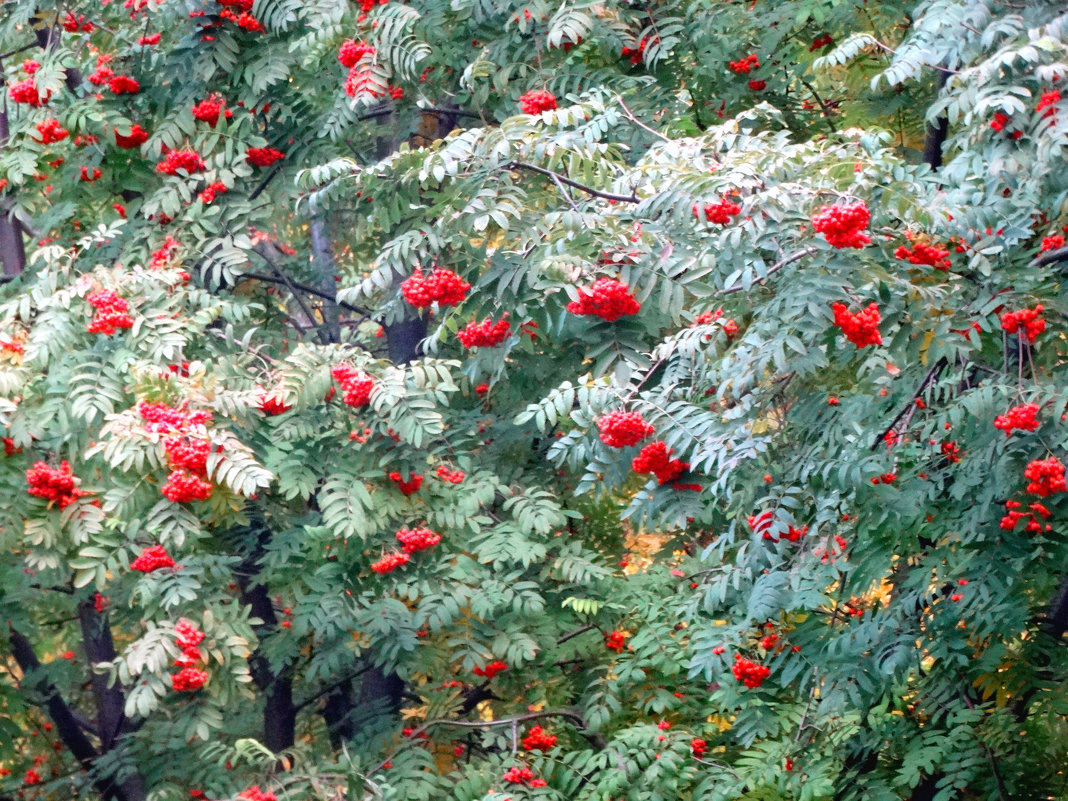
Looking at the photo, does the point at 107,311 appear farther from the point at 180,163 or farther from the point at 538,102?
the point at 538,102

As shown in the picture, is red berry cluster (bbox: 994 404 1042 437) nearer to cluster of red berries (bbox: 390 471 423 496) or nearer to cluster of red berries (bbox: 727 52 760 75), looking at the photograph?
cluster of red berries (bbox: 390 471 423 496)

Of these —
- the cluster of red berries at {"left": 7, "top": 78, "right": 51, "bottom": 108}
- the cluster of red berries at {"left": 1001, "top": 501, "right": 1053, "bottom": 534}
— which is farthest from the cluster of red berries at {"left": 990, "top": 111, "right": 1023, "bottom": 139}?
the cluster of red berries at {"left": 7, "top": 78, "right": 51, "bottom": 108}

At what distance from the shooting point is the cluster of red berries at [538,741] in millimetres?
5961

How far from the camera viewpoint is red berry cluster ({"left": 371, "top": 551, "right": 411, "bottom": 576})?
210 inches

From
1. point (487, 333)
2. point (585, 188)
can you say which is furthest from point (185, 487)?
point (585, 188)

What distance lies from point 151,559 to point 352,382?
3.50 ft

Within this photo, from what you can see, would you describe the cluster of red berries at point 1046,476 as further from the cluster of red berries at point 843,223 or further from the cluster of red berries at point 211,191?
the cluster of red berries at point 211,191

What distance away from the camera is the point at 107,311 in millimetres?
4977

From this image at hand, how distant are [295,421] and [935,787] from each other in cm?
331

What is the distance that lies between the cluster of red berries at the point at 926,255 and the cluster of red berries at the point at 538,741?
326 cm

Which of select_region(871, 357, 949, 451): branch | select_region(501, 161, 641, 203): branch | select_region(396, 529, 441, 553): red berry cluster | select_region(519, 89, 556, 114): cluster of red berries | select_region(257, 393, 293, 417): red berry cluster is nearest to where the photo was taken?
select_region(871, 357, 949, 451): branch

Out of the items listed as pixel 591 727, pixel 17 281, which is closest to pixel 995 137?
pixel 591 727

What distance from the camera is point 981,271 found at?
143 inches

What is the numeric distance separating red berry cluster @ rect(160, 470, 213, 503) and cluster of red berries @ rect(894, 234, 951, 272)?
253cm
